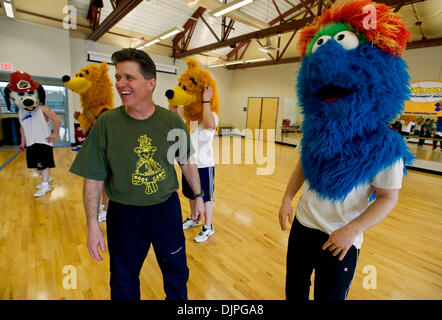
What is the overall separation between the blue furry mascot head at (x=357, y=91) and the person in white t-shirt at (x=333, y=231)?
0.05 meters

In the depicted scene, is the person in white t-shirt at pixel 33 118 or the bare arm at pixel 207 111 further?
the person in white t-shirt at pixel 33 118

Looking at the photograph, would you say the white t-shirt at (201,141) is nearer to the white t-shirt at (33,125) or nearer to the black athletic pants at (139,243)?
the black athletic pants at (139,243)

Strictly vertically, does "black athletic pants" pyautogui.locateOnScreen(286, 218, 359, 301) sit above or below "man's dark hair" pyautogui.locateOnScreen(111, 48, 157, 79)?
below

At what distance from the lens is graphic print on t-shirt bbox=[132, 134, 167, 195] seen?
1.12m

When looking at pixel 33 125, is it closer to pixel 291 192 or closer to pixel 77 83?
pixel 77 83

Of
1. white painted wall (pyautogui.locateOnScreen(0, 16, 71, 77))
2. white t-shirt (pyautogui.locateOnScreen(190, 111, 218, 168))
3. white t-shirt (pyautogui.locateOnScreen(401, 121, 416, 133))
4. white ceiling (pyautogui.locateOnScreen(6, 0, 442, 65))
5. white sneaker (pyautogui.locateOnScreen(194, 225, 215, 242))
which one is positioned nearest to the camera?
white t-shirt (pyautogui.locateOnScreen(190, 111, 218, 168))

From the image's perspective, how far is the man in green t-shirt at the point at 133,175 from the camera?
1.08 meters

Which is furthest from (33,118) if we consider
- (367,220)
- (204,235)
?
(367,220)

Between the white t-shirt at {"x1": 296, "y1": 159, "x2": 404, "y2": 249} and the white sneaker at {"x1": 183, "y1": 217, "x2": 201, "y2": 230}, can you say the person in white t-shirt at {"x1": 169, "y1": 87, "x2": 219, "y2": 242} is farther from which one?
the white t-shirt at {"x1": 296, "y1": 159, "x2": 404, "y2": 249}

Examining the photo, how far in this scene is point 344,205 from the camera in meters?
0.91

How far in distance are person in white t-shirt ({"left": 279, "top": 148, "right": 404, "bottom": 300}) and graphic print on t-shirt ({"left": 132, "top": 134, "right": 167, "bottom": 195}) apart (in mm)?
730

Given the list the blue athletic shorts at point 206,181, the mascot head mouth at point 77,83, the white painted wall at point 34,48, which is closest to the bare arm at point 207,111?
the blue athletic shorts at point 206,181

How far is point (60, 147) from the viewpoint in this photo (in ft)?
22.8

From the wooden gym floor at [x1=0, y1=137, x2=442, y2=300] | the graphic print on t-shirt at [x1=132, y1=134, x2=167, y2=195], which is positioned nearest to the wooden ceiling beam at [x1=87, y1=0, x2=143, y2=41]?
the wooden gym floor at [x1=0, y1=137, x2=442, y2=300]
